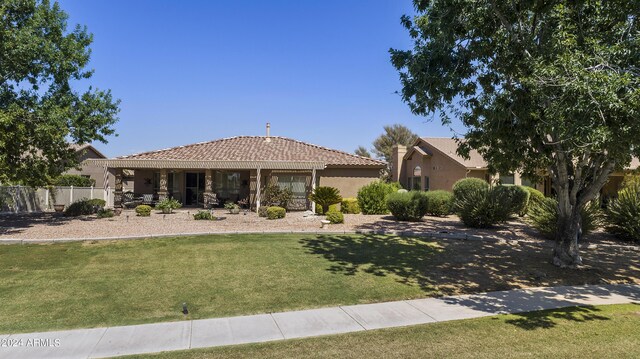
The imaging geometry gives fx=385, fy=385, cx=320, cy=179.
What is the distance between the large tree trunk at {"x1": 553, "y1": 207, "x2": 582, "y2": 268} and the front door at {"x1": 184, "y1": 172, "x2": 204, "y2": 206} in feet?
67.6

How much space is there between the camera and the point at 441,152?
2819 centimetres

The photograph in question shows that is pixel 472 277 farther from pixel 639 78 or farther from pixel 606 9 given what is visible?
pixel 606 9

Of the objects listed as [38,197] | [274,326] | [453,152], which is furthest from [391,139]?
[274,326]

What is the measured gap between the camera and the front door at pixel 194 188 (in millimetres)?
25297

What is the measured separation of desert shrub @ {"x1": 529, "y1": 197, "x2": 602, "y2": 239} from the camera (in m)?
13.9

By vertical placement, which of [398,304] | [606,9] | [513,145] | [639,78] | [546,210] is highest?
[606,9]

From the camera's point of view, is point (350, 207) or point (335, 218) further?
point (350, 207)

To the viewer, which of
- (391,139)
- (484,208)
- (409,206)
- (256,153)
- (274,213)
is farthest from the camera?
(391,139)

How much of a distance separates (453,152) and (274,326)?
25765 mm

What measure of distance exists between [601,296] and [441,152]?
834 inches

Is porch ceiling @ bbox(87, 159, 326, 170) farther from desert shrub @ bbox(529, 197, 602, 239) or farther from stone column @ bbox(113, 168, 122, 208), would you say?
desert shrub @ bbox(529, 197, 602, 239)

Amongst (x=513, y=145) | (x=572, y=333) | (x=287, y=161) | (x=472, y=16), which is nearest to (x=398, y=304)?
(x=572, y=333)

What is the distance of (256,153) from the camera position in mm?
24844

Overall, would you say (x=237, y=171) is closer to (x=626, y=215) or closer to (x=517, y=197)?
(x=517, y=197)
